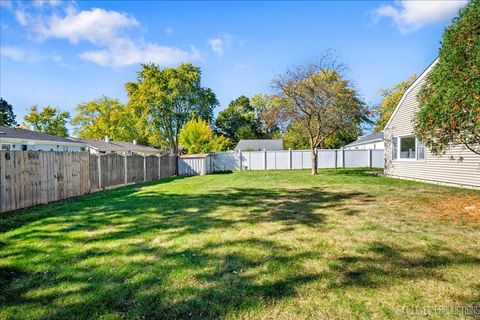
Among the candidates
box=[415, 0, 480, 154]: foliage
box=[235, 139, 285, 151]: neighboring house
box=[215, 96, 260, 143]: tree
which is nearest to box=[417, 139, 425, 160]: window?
box=[415, 0, 480, 154]: foliage

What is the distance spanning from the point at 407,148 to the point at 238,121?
43206 millimetres

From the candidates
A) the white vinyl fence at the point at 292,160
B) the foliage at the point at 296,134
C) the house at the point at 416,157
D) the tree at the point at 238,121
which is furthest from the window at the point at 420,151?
the tree at the point at 238,121

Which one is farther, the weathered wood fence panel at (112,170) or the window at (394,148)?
the window at (394,148)

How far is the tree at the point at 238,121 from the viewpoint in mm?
53406

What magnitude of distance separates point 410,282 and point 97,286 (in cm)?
312

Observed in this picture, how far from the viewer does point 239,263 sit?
3299 millimetres

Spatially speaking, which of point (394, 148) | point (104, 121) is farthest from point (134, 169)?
point (104, 121)

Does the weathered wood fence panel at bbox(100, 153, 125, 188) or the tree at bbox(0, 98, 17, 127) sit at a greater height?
the tree at bbox(0, 98, 17, 127)

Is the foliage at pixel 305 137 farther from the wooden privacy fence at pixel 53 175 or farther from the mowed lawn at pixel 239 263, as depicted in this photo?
the mowed lawn at pixel 239 263

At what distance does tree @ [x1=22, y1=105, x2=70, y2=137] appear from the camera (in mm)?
39219

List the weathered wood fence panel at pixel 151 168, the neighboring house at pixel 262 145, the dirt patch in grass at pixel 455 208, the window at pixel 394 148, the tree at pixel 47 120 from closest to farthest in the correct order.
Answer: the dirt patch in grass at pixel 455 208 < the window at pixel 394 148 < the weathered wood fence panel at pixel 151 168 < the tree at pixel 47 120 < the neighboring house at pixel 262 145

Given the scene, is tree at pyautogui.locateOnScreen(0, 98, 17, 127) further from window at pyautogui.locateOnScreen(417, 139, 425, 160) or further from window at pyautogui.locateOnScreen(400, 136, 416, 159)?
window at pyautogui.locateOnScreen(417, 139, 425, 160)

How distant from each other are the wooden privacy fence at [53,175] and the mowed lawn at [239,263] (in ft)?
2.93

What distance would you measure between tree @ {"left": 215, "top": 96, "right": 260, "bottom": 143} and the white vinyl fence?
28601 mm
